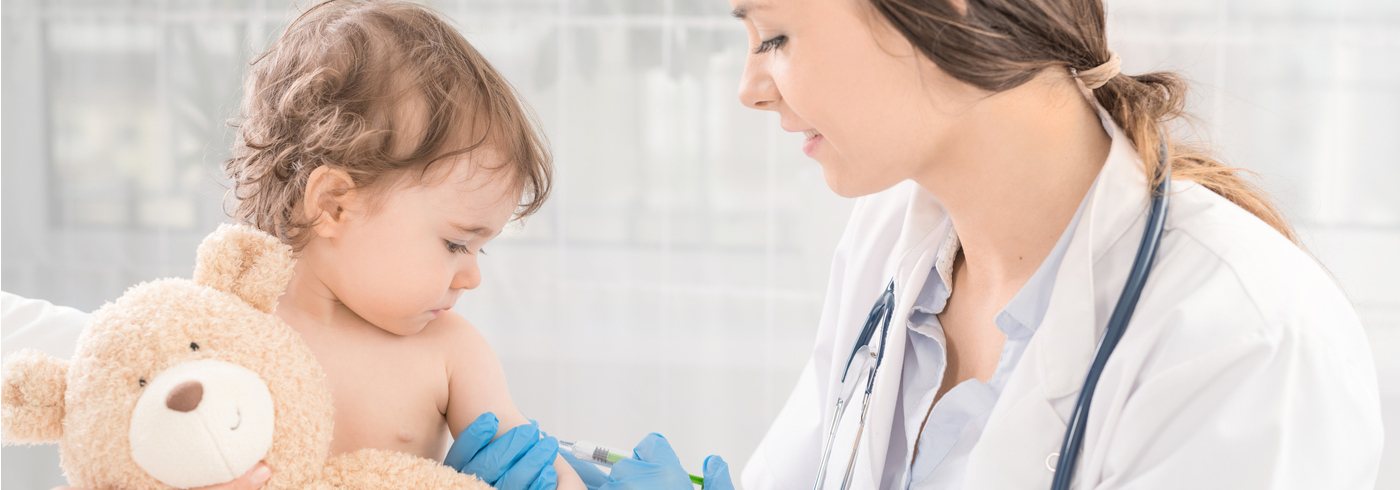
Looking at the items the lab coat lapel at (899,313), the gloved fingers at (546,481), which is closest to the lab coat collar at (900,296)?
the lab coat lapel at (899,313)

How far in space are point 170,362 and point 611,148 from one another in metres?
1.48

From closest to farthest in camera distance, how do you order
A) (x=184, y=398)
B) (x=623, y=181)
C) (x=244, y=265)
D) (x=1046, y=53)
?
(x=184, y=398), (x=244, y=265), (x=1046, y=53), (x=623, y=181)

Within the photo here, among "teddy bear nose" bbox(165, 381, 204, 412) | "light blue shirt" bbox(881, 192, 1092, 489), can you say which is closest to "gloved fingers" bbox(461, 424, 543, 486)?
"teddy bear nose" bbox(165, 381, 204, 412)

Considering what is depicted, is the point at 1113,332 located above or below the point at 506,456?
above

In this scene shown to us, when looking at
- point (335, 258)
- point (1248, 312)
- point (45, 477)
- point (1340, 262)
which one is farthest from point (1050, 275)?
point (45, 477)

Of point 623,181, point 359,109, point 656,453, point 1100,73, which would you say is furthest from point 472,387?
point 623,181

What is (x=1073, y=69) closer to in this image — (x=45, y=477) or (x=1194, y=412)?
(x=1194, y=412)

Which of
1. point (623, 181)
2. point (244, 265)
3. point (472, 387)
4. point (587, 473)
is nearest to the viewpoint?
point (244, 265)

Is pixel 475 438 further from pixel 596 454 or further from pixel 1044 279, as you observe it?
pixel 1044 279

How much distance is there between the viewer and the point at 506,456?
971 mm

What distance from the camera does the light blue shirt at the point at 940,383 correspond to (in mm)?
983

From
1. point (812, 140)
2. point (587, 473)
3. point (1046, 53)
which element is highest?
point (1046, 53)

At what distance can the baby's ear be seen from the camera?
726 mm

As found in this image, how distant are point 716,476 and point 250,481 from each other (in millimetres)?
550
